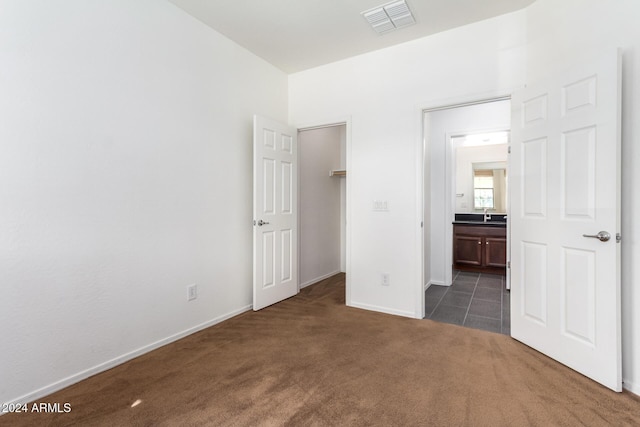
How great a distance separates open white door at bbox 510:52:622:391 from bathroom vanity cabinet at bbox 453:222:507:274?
102 inches

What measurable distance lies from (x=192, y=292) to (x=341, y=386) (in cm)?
156

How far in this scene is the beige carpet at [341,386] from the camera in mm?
1600

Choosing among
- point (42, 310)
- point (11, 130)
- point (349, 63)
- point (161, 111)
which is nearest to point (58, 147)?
point (11, 130)

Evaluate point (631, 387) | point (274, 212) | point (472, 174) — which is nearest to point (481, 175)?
point (472, 174)

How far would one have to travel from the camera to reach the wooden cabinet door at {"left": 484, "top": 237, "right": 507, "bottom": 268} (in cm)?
484

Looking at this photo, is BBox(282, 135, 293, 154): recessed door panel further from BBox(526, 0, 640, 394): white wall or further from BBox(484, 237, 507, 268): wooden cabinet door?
BBox(484, 237, 507, 268): wooden cabinet door

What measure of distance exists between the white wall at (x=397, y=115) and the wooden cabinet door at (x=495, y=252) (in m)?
2.58

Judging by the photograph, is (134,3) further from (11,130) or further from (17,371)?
(17,371)

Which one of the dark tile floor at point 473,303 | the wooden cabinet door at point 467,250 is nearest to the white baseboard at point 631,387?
the dark tile floor at point 473,303

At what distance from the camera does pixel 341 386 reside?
188cm

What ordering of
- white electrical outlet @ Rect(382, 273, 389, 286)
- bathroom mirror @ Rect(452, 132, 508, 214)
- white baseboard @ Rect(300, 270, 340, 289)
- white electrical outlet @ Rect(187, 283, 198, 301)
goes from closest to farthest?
white electrical outlet @ Rect(187, 283, 198, 301) < white electrical outlet @ Rect(382, 273, 389, 286) < white baseboard @ Rect(300, 270, 340, 289) < bathroom mirror @ Rect(452, 132, 508, 214)

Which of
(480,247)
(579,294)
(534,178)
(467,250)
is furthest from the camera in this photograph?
(467,250)

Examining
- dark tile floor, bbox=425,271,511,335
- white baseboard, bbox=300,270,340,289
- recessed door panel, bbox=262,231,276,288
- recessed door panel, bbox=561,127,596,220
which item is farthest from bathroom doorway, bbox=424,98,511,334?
recessed door panel, bbox=262,231,276,288

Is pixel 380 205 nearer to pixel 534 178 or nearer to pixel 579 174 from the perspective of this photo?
pixel 534 178
